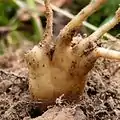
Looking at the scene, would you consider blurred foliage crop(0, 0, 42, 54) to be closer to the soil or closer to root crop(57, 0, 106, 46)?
the soil

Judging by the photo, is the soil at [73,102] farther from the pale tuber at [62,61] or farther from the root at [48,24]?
the root at [48,24]

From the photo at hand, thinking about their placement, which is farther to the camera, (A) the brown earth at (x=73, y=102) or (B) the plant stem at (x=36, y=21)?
(B) the plant stem at (x=36, y=21)

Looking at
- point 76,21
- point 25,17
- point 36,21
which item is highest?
point 25,17

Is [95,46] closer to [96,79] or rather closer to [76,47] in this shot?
[76,47]

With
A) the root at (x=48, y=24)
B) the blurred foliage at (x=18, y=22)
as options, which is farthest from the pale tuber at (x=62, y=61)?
the blurred foliage at (x=18, y=22)

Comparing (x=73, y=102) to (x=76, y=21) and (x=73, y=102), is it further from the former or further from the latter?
(x=76, y=21)

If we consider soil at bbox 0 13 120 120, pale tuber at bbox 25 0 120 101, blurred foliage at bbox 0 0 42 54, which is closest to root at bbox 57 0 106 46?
pale tuber at bbox 25 0 120 101

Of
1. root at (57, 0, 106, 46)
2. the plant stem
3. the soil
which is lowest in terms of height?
the soil

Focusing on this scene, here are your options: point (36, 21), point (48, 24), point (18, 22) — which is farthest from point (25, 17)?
point (48, 24)
